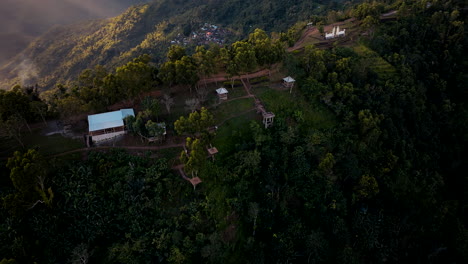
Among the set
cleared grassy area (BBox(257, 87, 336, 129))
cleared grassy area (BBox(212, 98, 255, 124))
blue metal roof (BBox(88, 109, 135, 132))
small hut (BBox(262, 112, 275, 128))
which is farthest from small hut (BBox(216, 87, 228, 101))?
blue metal roof (BBox(88, 109, 135, 132))

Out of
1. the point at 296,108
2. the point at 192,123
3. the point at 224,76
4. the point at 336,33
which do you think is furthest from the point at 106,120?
the point at 336,33

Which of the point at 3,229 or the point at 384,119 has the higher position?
the point at 3,229

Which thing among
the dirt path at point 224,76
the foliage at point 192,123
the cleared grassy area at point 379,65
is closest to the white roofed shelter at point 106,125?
the foliage at point 192,123

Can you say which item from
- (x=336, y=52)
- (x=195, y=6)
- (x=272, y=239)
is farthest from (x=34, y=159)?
(x=195, y=6)

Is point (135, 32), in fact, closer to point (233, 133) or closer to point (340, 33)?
point (340, 33)

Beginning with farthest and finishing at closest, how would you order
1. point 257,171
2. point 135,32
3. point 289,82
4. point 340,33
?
point 135,32
point 340,33
point 289,82
point 257,171

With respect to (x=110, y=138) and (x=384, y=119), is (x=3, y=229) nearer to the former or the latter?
(x=110, y=138)

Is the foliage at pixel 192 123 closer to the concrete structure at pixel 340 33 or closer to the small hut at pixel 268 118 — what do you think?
the small hut at pixel 268 118
